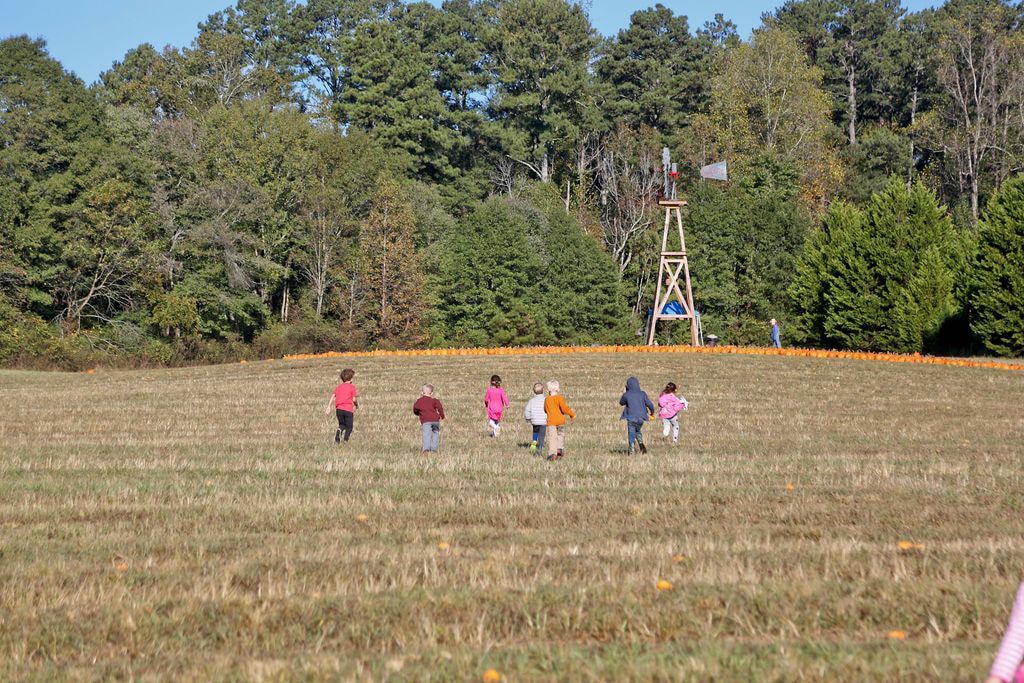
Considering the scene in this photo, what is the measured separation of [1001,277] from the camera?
54.3 meters

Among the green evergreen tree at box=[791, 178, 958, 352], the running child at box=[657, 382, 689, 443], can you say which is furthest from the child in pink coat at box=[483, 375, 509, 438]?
the green evergreen tree at box=[791, 178, 958, 352]

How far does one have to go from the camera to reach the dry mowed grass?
7633mm

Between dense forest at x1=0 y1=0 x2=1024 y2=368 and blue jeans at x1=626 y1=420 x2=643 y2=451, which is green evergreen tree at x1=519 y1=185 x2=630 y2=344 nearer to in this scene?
dense forest at x1=0 y1=0 x2=1024 y2=368

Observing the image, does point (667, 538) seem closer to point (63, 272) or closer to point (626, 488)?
point (626, 488)

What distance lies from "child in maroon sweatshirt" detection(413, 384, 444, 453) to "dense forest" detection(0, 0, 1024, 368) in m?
38.2

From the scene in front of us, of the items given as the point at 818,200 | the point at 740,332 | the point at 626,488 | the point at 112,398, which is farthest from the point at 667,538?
the point at 818,200

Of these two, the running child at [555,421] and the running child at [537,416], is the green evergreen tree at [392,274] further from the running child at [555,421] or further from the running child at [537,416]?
the running child at [555,421]

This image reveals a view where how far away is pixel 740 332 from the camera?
76625 millimetres

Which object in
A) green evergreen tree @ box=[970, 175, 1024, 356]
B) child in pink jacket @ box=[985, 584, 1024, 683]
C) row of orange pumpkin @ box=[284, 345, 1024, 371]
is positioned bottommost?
child in pink jacket @ box=[985, 584, 1024, 683]

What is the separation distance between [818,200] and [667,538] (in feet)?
273

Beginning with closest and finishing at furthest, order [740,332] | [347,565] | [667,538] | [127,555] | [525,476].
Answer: [347,565] → [127,555] → [667,538] → [525,476] → [740,332]

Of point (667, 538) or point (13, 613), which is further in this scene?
point (667, 538)

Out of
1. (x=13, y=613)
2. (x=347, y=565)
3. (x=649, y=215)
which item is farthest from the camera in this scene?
(x=649, y=215)

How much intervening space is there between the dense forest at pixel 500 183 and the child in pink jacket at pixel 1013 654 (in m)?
52.0
